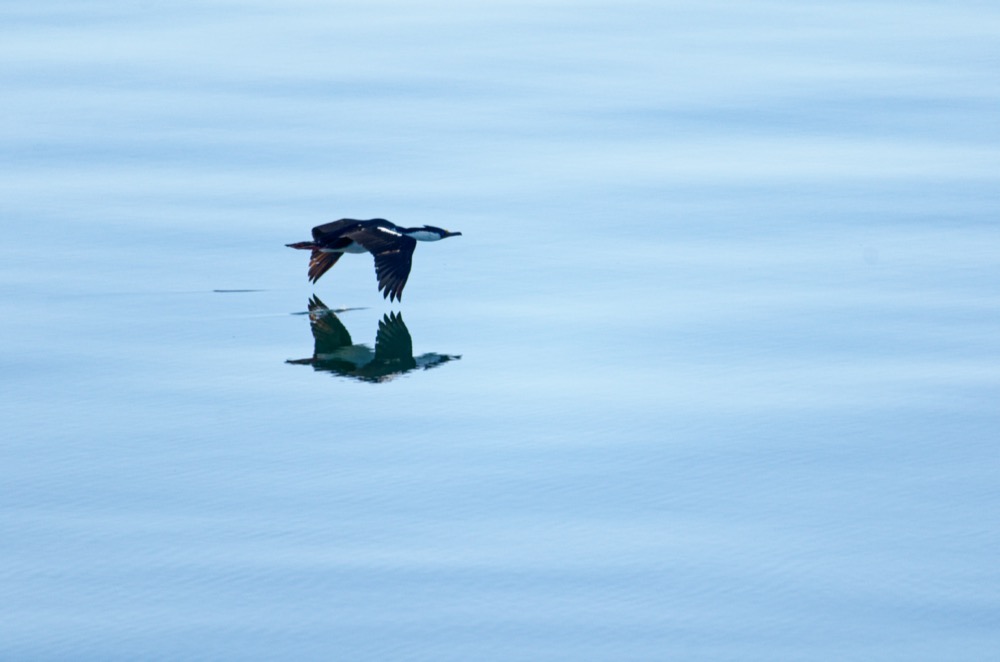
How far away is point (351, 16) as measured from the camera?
58.4 ft

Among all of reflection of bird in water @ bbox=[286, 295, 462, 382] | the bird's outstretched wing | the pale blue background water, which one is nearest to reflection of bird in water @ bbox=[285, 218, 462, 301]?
the bird's outstretched wing

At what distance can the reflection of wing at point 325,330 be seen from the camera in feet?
33.4

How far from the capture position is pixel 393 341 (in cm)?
1025

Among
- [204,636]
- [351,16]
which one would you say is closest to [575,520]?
[204,636]

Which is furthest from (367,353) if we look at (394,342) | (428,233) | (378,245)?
(428,233)

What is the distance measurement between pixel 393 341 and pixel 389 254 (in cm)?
89

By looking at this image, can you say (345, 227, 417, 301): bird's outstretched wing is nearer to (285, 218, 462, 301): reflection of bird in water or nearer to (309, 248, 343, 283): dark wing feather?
(285, 218, 462, 301): reflection of bird in water

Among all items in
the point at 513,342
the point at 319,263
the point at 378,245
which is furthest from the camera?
the point at 319,263

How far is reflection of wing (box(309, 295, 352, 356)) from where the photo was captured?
1018 cm

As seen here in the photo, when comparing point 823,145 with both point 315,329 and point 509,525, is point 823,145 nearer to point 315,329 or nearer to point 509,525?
point 315,329

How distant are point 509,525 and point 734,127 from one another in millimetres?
6724

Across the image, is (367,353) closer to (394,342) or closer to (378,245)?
(394,342)

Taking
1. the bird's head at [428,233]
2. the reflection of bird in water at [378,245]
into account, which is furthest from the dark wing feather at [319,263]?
the bird's head at [428,233]

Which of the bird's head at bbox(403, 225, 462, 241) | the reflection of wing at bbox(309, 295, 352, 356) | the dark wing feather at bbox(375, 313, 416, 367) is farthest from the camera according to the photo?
the bird's head at bbox(403, 225, 462, 241)
